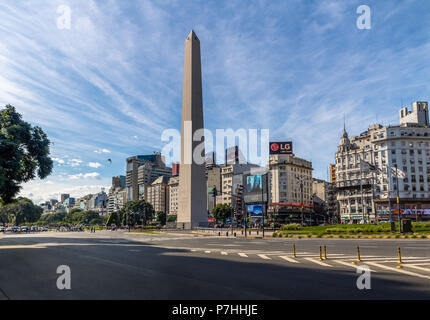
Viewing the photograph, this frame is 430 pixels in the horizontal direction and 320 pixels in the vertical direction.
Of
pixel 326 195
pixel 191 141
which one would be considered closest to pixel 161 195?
pixel 326 195

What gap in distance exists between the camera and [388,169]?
88812 mm

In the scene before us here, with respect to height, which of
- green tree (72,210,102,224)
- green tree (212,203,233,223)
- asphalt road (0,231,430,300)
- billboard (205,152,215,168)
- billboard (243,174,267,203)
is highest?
billboard (205,152,215,168)

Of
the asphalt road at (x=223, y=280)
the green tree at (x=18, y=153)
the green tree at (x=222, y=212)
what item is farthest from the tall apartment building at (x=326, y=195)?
the asphalt road at (x=223, y=280)

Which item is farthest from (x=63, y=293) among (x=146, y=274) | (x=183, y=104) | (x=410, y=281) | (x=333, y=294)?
(x=183, y=104)

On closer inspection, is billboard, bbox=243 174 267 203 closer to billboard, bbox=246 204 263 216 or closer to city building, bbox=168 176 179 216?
billboard, bbox=246 204 263 216

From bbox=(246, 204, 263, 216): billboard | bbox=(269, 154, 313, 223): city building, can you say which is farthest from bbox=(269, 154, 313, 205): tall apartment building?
bbox=(246, 204, 263, 216): billboard

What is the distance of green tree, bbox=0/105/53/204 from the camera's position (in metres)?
21.7

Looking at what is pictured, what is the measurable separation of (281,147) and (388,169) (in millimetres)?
39954

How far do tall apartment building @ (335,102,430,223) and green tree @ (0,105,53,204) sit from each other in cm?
7460

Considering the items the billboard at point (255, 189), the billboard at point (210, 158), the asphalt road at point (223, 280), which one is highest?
the billboard at point (210, 158)

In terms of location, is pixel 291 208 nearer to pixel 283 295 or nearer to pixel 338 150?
pixel 338 150

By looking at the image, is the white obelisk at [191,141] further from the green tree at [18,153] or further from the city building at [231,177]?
the city building at [231,177]

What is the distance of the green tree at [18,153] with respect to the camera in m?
21.7

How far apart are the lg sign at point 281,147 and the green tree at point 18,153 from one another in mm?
100203
